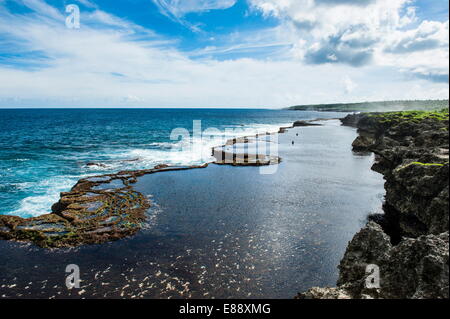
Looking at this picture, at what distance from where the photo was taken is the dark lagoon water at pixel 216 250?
1688 cm

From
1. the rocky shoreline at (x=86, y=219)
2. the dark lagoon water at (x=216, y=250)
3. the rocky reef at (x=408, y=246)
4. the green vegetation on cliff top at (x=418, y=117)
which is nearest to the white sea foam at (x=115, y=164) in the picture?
the rocky shoreline at (x=86, y=219)

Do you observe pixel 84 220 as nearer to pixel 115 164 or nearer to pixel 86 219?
pixel 86 219

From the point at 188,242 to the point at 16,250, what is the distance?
1457cm

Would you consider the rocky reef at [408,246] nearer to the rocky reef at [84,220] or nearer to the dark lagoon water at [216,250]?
the dark lagoon water at [216,250]

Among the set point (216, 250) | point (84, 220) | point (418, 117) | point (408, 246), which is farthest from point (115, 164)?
point (418, 117)

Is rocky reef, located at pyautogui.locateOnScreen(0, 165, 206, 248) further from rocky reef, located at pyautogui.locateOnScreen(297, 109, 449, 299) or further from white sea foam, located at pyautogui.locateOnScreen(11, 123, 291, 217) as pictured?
rocky reef, located at pyautogui.locateOnScreen(297, 109, 449, 299)

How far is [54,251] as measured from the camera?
2081cm

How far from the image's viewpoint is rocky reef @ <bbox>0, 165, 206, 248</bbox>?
2245 cm

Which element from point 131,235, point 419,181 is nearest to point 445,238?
point 419,181

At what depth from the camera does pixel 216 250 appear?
21.1m

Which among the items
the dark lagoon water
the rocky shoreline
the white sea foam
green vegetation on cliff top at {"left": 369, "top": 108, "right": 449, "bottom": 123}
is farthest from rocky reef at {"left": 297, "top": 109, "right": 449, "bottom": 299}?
green vegetation on cliff top at {"left": 369, "top": 108, "right": 449, "bottom": 123}

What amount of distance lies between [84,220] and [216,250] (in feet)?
49.0

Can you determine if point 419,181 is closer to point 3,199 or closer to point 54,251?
point 54,251

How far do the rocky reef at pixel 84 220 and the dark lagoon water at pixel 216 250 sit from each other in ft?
3.57
